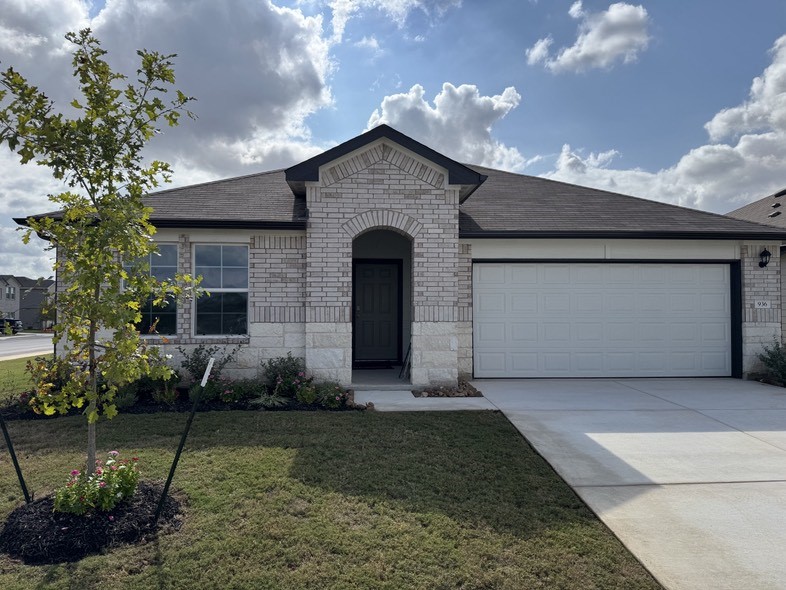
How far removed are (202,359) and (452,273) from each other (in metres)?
4.79

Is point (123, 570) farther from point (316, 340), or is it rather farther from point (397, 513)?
point (316, 340)

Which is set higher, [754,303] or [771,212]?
[771,212]

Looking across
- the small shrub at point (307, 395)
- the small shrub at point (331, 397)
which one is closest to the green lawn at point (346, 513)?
the small shrub at point (331, 397)

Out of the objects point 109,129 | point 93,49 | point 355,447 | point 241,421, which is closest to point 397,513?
point 355,447

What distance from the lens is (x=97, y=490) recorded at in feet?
12.7

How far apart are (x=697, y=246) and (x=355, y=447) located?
8697 mm

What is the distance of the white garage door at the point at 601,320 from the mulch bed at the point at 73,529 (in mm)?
7032

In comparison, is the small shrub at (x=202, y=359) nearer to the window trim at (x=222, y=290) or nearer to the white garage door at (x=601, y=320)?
the window trim at (x=222, y=290)

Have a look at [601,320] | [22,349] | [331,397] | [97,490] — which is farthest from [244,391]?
[22,349]

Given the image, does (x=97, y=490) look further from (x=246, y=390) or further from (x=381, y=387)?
(x=381, y=387)

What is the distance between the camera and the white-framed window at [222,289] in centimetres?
902

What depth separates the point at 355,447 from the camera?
560 centimetres

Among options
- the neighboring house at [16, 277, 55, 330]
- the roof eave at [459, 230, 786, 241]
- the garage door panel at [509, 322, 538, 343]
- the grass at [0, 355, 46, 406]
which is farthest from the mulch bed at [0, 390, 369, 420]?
the roof eave at [459, 230, 786, 241]

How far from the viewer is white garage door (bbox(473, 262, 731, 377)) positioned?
390 inches
